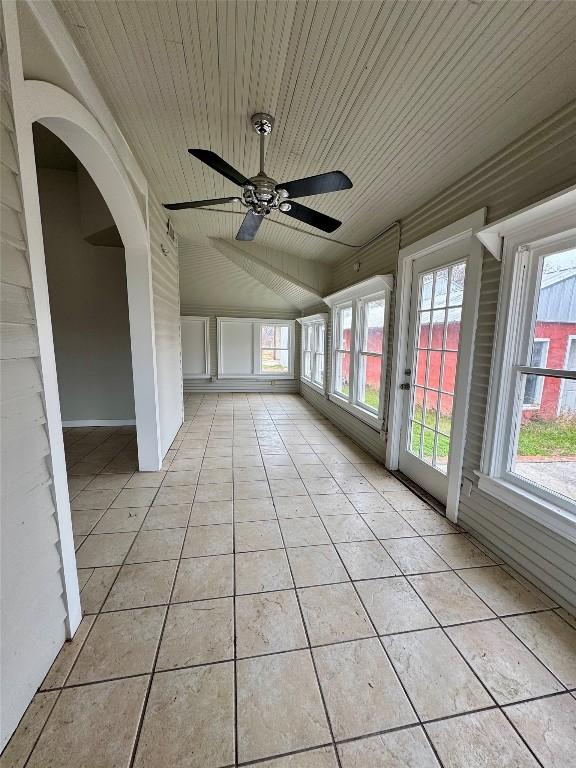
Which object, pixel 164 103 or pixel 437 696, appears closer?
pixel 437 696

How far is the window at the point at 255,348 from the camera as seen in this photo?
7531 millimetres

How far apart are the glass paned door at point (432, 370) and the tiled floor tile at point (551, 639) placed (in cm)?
108

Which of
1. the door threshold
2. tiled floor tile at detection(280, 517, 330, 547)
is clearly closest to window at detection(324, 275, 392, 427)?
the door threshold

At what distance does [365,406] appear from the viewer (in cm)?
419

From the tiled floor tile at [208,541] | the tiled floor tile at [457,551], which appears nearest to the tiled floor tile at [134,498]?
the tiled floor tile at [208,541]

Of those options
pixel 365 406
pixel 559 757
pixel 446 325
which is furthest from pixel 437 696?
pixel 365 406

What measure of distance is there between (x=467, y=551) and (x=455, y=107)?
2.64 metres

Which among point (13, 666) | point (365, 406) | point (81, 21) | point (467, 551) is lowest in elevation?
point (467, 551)

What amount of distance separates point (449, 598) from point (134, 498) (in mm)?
2372

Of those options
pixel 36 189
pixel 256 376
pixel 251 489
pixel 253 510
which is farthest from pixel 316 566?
pixel 256 376

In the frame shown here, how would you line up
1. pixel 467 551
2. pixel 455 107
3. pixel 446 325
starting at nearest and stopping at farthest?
pixel 455 107
pixel 467 551
pixel 446 325

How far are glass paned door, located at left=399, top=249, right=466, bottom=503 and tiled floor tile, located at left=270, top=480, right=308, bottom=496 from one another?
1110 mm

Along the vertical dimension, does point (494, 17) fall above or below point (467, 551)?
above

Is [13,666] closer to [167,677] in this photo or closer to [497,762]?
[167,677]
